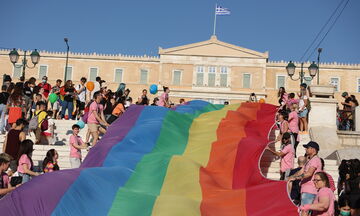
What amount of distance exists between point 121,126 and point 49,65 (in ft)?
169

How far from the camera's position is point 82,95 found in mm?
19422

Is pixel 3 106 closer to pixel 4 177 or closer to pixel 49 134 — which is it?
pixel 49 134

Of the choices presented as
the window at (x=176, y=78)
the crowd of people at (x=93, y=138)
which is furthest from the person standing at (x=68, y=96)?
the window at (x=176, y=78)

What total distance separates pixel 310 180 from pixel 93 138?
6.45 m

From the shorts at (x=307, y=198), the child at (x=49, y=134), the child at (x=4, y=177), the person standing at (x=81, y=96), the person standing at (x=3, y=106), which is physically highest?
the person standing at (x=81, y=96)

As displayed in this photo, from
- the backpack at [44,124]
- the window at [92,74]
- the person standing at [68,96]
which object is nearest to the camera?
the backpack at [44,124]

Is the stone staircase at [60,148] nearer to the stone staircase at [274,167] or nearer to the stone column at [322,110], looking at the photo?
the stone staircase at [274,167]

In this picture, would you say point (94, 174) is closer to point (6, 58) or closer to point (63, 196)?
point (63, 196)

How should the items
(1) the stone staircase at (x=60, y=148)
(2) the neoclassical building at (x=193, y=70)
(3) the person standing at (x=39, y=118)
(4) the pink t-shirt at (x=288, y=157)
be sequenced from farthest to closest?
(2) the neoclassical building at (x=193, y=70), (3) the person standing at (x=39, y=118), (1) the stone staircase at (x=60, y=148), (4) the pink t-shirt at (x=288, y=157)

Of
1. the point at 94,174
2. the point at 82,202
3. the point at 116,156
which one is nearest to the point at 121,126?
the point at 116,156

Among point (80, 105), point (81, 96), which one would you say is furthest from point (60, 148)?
point (80, 105)

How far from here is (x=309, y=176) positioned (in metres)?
9.18

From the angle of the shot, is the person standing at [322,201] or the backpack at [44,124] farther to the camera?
the backpack at [44,124]

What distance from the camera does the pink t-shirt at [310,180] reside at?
348 inches
